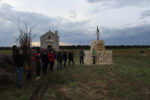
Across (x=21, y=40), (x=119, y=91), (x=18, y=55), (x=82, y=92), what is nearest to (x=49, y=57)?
(x=21, y=40)

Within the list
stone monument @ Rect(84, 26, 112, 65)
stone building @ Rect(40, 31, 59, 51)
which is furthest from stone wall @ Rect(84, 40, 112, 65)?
stone building @ Rect(40, 31, 59, 51)

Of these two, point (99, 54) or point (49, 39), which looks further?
point (49, 39)

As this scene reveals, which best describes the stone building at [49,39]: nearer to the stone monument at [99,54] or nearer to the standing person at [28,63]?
the stone monument at [99,54]

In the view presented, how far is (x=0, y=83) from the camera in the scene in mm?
6738

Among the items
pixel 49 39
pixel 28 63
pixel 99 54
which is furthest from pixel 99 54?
pixel 49 39

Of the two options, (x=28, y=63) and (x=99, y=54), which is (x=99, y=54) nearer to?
(x=99, y=54)

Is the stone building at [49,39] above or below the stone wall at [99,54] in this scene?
above

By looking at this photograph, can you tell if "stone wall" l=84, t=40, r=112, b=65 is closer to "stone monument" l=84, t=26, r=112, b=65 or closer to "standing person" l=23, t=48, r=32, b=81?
"stone monument" l=84, t=26, r=112, b=65

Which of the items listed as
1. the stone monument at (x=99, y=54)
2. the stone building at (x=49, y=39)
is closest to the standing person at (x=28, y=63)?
the stone monument at (x=99, y=54)

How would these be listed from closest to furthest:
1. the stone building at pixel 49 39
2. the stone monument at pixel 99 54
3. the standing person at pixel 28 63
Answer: the standing person at pixel 28 63 < the stone monument at pixel 99 54 < the stone building at pixel 49 39

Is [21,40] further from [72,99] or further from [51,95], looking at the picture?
[72,99]

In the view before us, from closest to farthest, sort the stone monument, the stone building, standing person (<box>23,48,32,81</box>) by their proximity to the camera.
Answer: standing person (<box>23,48,32,81</box>) → the stone monument → the stone building

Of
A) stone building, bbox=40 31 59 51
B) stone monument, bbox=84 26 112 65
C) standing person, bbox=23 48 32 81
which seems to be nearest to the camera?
standing person, bbox=23 48 32 81

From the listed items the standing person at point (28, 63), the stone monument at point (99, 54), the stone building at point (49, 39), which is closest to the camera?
the standing person at point (28, 63)
